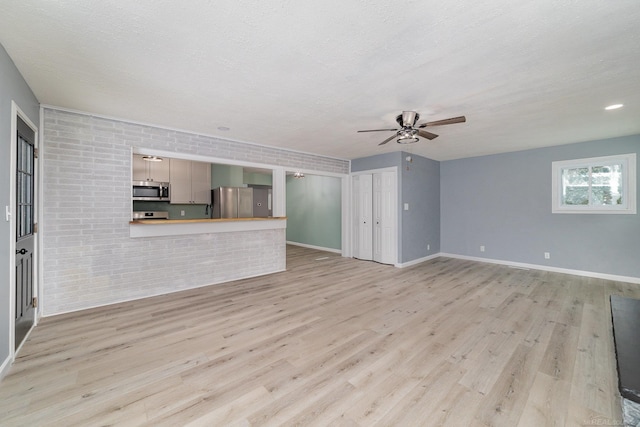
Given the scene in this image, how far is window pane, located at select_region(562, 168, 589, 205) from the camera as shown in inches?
190

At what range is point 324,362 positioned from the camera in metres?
2.16

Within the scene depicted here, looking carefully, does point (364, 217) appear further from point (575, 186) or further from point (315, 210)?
point (575, 186)

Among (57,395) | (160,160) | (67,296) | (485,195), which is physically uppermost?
(160,160)

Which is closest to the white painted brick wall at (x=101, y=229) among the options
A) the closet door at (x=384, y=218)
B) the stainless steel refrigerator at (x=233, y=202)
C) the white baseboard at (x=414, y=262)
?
the stainless steel refrigerator at (x=233, y=202)

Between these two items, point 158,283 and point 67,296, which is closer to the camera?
point 67,296

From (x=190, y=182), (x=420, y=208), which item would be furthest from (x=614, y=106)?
(x=190, y=182)

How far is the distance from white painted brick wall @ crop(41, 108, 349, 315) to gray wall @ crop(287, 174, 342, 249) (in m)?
3.76

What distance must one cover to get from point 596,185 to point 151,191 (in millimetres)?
8616

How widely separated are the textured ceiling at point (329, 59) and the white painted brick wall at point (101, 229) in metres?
0.33

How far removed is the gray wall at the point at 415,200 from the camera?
5.56 m

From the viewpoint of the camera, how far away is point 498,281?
14.7ft

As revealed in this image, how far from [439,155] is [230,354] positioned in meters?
5.74

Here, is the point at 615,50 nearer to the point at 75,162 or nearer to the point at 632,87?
the point at 632,87

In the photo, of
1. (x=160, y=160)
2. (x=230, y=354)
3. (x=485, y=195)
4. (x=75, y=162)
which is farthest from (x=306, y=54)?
(x=485, y=195)
